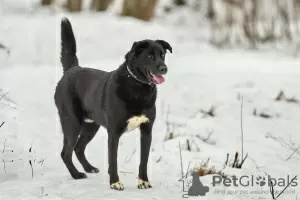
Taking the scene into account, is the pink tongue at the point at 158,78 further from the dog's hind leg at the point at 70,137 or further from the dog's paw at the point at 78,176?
the dog's paw at the point at 78,176

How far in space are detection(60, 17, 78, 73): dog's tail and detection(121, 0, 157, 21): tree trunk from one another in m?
8.65

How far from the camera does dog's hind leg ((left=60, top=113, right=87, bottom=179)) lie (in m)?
4.55

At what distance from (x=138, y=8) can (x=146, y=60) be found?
978 centimetres

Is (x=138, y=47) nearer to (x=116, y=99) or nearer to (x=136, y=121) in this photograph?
(x=116, y=99)

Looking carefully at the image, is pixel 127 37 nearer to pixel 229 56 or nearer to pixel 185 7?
pixel 229 56

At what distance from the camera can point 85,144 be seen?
488 cm

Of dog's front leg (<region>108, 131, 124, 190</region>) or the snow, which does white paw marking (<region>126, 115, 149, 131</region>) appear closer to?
dog's front leg (<region>108, 131, 124, 190</region>)

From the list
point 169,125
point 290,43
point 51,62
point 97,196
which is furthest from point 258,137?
point 290,43

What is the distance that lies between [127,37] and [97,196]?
8.46m

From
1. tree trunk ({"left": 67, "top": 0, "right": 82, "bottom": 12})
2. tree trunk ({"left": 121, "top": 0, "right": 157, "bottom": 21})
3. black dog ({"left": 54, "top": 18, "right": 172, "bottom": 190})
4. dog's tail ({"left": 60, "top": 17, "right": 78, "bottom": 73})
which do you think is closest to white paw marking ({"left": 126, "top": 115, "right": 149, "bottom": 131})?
black dog ({"left": 54, "top": 18, "right": 172, "bottom": 190})

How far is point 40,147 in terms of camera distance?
5320 millimetres

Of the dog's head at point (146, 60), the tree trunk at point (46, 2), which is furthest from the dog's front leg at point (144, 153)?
the tree trunk at point (46, 2)

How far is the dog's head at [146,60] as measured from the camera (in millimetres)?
3908

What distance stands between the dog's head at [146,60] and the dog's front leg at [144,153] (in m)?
0.42
